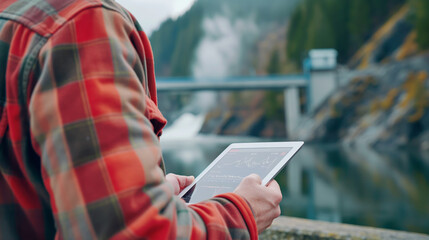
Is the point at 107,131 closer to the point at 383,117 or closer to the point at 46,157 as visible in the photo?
A: the point at 46,157

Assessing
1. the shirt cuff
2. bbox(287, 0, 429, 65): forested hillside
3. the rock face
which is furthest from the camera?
bbox(287, 0, 429, 65): forested hillside

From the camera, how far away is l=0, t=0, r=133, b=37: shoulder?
1.79 feet

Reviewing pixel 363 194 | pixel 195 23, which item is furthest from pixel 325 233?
pixel 195 23

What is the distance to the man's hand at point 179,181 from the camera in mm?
829

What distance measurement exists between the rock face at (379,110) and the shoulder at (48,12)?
1606 centimetres

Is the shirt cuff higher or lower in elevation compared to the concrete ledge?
higher

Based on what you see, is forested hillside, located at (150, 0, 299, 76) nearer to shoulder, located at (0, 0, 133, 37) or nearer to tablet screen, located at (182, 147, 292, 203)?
tablet screen, located at (182, 147, 292, 203)

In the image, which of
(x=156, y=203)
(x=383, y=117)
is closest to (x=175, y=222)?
(x=156, y=203)

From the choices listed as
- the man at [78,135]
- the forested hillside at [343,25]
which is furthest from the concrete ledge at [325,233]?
the forested hillside at [343,25]

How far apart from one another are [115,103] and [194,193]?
0.36m

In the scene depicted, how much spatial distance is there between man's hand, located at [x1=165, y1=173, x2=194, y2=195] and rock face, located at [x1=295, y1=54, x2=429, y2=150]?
619 inches

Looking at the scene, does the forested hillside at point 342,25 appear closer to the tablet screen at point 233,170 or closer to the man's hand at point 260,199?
the tablet screen at point 233,170

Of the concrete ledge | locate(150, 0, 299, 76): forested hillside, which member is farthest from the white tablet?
locate(150, 0, 299, 76): forested hillside

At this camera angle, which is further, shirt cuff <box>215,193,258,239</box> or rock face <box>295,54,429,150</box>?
rock face <box>295,54,429,150</box>
